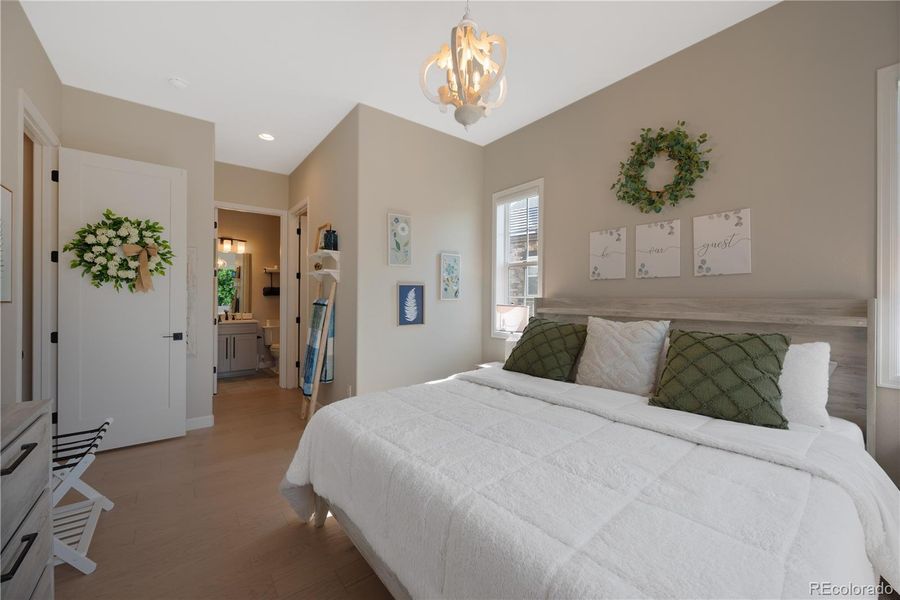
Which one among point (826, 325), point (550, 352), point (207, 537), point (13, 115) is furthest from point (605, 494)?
point (13, 115)

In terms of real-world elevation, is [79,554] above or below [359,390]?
below

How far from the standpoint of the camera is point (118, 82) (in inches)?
113

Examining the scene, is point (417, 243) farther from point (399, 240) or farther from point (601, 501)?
point (601, 501)

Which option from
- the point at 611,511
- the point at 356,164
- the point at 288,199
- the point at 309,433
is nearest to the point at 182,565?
the point at 309,433

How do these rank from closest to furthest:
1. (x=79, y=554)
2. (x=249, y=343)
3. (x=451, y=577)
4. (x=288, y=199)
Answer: (x=451, y=577), (x=79, y=554), (x=288, y=199), (x=249, y=343)

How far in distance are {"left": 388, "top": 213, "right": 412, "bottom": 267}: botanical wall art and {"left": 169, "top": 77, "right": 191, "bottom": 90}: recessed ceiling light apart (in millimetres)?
1841

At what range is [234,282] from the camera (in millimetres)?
6273

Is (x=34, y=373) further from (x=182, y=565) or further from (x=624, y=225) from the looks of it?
(x=624, y=225)

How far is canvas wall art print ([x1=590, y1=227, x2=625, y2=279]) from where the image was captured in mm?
2838

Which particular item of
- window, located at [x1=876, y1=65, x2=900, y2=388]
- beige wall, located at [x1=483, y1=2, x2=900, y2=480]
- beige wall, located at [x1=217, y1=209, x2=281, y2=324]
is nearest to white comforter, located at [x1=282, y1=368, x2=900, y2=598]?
window, located at [x1=876, y1=65, x2=900, y2=388]

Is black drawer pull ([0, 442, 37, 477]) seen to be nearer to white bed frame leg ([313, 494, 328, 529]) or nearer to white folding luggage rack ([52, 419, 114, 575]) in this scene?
white folding luggage rack ([52, 419, 114, 575])

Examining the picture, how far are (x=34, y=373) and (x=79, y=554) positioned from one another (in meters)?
1.78

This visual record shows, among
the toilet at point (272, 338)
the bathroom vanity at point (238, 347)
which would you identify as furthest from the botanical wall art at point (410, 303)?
the bathroom vanity at point (238, 347)

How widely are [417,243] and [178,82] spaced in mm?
2249
